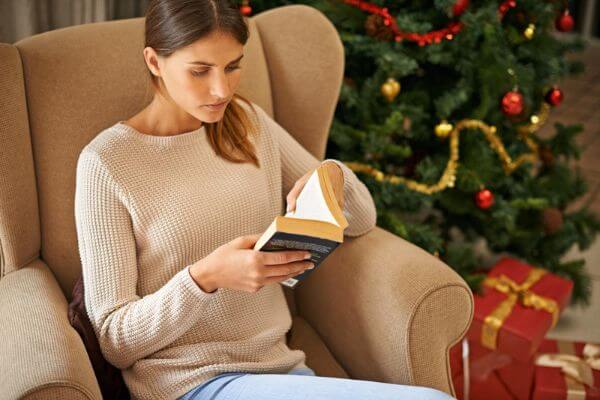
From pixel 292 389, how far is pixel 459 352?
0.92 metres

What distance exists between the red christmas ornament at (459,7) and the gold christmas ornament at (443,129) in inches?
12.1

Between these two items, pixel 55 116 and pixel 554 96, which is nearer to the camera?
pixel 55 116

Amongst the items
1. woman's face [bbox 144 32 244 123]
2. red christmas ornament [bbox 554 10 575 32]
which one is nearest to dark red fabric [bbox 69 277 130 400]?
woman's face [bbox 144 32 244 123]

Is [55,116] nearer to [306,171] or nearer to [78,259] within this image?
[78,259]

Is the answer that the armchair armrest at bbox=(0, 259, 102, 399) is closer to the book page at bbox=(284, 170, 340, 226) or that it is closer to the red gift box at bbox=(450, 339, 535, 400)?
the book page at bbox=(284, 170, 340, 226)

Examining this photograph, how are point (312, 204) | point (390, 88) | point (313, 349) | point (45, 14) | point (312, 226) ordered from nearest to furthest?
point (312, 226) → point (312, 204) → point (313, 349) → point (45, 14) → point (390, 88)

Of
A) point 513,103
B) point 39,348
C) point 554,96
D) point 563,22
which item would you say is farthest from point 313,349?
point 563,22

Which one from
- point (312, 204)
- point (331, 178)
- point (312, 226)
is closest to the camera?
point (312, 226)

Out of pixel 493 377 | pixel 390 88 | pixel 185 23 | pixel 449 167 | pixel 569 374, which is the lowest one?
pixel 493 377

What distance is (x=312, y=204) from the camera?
120 centimetres

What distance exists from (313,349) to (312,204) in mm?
451

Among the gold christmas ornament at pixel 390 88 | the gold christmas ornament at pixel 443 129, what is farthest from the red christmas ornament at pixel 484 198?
the gold christmas ornament at pixel 390 88

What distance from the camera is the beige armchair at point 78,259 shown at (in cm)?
135

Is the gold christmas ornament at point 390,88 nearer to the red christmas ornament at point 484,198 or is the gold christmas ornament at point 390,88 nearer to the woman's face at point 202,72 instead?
the red christmas ornament at point 484,198
